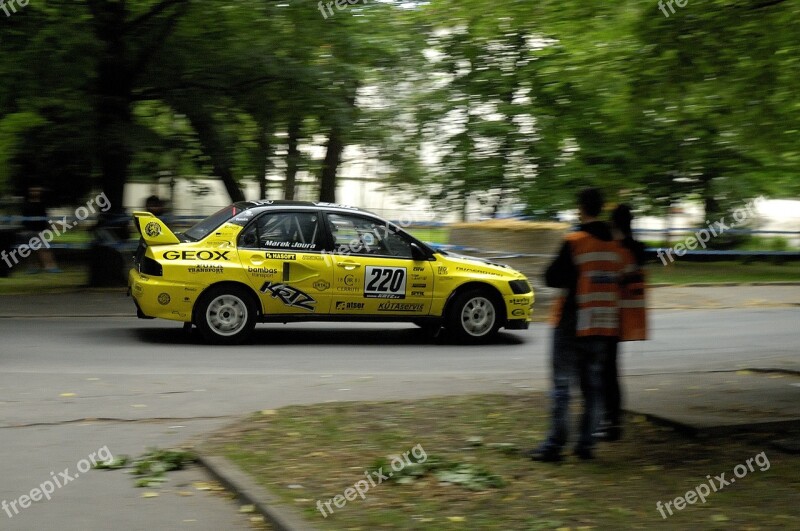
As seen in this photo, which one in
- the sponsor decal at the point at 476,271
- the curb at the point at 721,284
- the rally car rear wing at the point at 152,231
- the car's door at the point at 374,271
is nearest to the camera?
the rally car rear wing at the point at 152,231

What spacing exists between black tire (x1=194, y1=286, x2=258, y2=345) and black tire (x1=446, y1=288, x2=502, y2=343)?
258 cm

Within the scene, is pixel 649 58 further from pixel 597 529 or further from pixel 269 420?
pixel 597 529

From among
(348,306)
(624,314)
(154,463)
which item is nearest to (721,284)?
(348,306)

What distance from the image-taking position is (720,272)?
24922mm

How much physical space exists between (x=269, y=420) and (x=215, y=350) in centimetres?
410

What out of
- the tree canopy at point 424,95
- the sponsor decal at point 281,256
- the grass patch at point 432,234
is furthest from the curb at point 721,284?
the sponsor decal at point 281,256

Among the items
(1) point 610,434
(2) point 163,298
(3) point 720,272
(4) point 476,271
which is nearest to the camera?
(1) point 610,434

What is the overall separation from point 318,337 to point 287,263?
62.5 inches

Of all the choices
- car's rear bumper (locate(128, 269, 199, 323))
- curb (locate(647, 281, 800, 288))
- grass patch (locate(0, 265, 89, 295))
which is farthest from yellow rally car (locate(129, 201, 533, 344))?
curb (locate(647, 281, 800, 288))

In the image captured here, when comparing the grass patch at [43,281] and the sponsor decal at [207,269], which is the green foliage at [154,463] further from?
the grass patch at [43,281]

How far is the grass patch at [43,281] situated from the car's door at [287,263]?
6.70m

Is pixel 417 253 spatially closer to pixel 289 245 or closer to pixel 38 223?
pixel 289 245

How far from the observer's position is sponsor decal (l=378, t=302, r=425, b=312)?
12998mm

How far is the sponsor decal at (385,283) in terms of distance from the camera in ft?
42.3
